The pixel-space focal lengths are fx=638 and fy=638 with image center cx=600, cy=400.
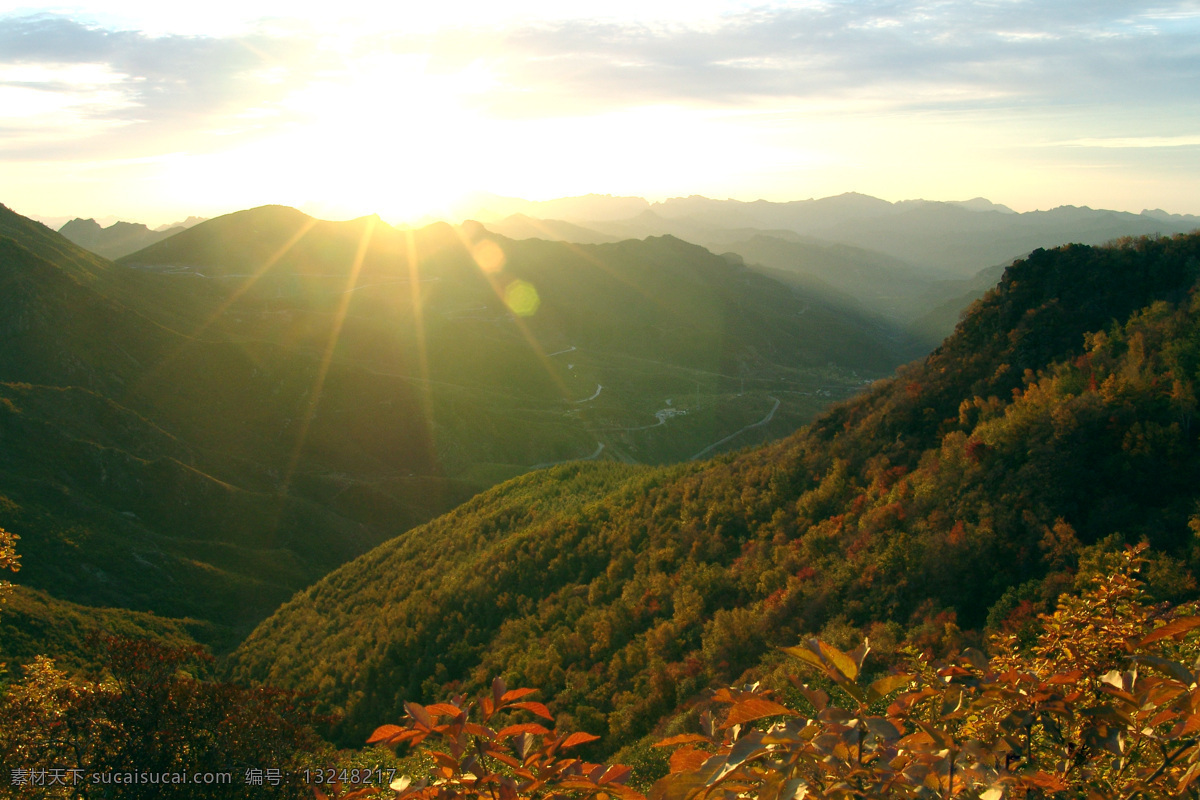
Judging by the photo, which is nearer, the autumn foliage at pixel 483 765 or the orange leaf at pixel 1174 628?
the orange leaf at pixel 1174 628

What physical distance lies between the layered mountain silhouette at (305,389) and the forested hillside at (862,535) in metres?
13.0

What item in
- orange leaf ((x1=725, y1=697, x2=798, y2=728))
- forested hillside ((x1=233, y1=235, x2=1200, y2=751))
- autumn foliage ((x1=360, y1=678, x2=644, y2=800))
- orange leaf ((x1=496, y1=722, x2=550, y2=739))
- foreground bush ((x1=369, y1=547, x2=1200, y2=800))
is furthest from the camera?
forested hillside ((x1=233, y1=235, x2=1200, y2=751))

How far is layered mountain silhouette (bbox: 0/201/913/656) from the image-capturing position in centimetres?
3472

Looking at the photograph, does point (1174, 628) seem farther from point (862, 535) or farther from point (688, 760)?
point (862, 535)

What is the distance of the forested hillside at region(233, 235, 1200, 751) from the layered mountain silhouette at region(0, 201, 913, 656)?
513 inches

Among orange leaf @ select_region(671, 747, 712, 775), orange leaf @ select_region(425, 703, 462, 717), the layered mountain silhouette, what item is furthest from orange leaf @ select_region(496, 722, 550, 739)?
the layered mountain silhouette

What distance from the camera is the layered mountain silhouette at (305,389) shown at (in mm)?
34719

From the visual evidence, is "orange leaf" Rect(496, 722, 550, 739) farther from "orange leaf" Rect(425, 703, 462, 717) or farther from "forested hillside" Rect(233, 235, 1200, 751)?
"forested hillside" Rect(233, 235, 1200, 751)

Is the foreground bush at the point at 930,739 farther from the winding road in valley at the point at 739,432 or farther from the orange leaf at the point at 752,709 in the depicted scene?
the winding road in valley at the point at 739,432

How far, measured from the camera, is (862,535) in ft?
45.1

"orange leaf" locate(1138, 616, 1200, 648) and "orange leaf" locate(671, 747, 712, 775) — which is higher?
"orange leaf" locate(1138, 616, 1200, 648)

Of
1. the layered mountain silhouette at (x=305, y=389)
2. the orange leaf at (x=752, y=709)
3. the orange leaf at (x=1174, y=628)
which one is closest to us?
the orange leaf at (x=752, y=709)

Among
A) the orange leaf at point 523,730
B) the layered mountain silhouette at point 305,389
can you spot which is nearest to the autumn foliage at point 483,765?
the orange leaf at point 523,730

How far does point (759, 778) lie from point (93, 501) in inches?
1764
